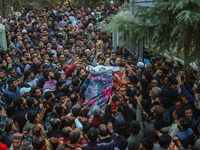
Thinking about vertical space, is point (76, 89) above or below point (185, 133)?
above

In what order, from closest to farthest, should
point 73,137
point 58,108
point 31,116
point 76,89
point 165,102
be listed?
point 73,137, point 31,116, point 165,102, point 58,108, point 76,89

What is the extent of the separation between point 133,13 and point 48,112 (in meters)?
2.58

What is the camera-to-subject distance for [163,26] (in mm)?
3373

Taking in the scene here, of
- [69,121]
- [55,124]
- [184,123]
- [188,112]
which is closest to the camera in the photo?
[184,123]

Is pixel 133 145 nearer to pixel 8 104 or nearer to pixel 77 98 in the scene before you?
pixel 77 98

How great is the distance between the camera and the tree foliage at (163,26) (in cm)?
303

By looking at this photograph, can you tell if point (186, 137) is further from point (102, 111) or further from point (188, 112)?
point (102, 111)

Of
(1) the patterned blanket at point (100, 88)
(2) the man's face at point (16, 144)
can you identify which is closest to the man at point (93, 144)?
(2) the man's face at point (16, 144)

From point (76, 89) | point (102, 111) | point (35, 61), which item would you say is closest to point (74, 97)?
point (76, 89)

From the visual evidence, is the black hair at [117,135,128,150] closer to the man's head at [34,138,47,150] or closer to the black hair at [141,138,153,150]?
the black hair at [141,138,153,150]

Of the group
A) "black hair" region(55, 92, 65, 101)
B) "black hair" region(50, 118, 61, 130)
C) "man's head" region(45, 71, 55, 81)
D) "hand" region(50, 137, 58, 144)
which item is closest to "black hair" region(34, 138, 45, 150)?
"hand" region(50, 137, 58, 144)

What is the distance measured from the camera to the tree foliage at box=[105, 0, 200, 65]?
303 centimetres

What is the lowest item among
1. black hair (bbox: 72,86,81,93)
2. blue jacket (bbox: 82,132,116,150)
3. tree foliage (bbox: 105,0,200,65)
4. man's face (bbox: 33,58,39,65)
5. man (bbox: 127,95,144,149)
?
blue jacket (bbox: 82,132,116,150)

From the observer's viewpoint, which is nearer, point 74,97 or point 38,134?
point 38,134
